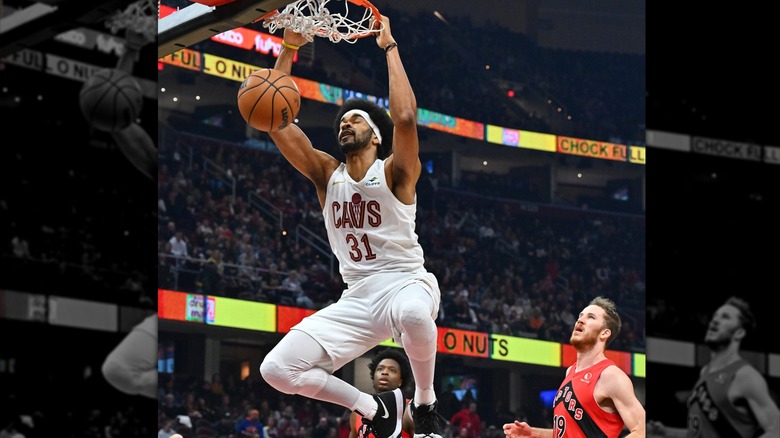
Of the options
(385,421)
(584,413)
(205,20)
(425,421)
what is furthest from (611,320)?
(205,20)

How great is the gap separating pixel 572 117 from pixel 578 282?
4.25 metres

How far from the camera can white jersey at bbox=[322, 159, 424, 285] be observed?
6.20m

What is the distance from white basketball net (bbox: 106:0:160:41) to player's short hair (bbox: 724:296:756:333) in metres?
0.77

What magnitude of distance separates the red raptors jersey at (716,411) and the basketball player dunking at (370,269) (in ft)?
15.0

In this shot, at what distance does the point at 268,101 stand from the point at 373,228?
0.95 meters

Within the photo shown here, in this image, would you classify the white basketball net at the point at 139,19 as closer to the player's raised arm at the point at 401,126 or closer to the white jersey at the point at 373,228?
the player's raised arm at the point at 401,126

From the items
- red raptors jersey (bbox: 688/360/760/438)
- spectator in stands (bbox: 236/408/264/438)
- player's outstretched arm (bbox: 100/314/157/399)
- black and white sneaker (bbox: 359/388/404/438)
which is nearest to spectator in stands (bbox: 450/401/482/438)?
spectator in stands (bbox: 236/408/264/438)

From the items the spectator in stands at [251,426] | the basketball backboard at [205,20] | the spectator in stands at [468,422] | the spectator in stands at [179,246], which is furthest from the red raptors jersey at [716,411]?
the spectator in stands at [468,422]

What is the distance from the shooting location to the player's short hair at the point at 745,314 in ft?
3.65

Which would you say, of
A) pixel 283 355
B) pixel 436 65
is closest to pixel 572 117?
pixel 436 65

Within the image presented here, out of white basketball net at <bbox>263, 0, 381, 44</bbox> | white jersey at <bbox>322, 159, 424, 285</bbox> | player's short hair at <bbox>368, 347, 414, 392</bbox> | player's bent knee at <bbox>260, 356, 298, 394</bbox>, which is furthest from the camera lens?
player's short hair at <bbox>368, 347, 414, 392</bbox>

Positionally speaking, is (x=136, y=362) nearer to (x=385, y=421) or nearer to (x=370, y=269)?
(x=370, y=269)

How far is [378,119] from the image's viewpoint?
664cm

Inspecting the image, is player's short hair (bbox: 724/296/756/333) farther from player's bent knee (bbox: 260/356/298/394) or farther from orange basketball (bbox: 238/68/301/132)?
orange basketball (bbox: 238/68/301/132)
